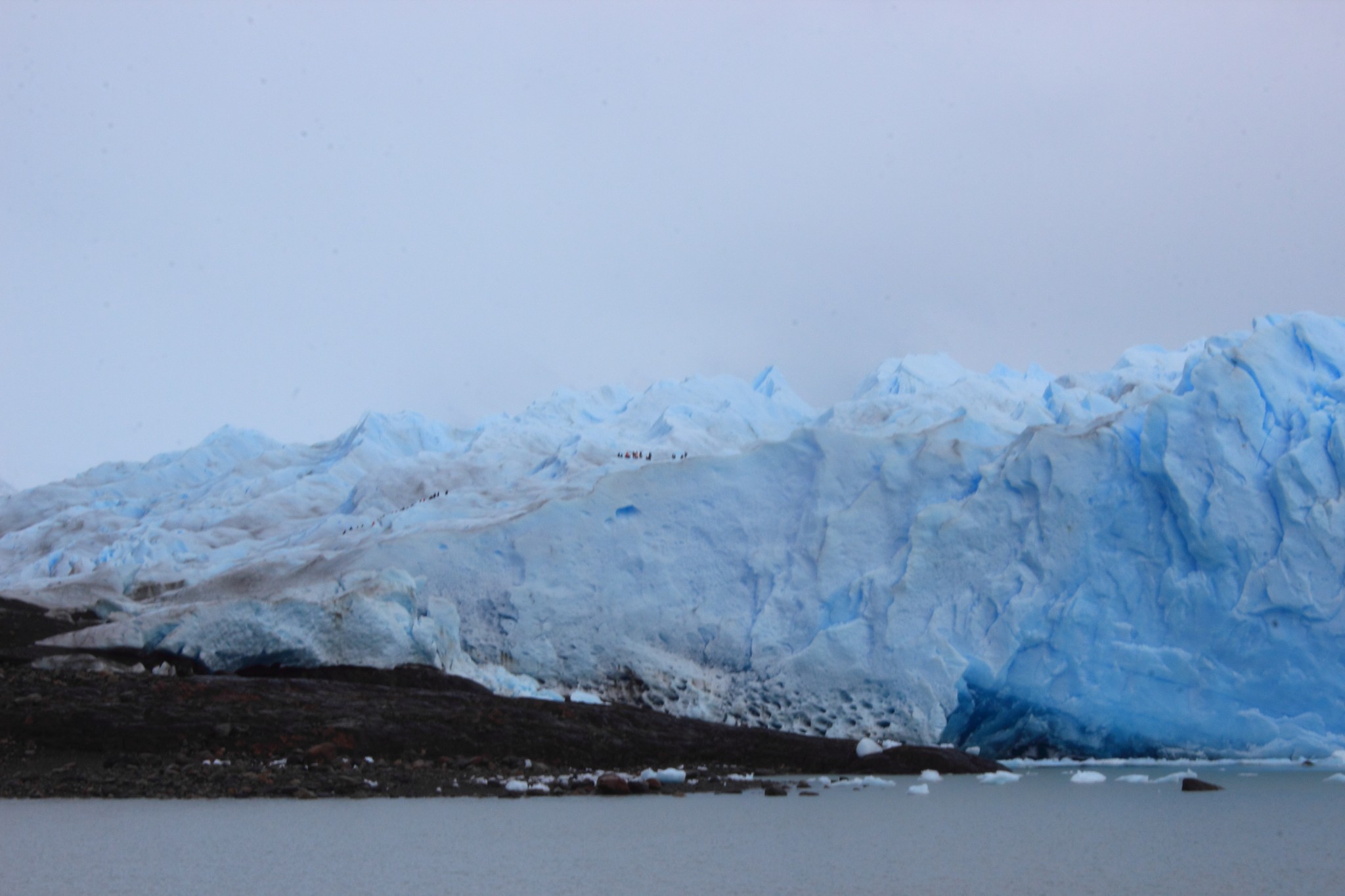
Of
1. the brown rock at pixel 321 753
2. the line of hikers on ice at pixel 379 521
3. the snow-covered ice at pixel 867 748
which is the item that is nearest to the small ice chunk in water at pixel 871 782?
the snow-covered ice at pixel 867 748

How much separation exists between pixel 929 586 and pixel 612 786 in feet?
24.0

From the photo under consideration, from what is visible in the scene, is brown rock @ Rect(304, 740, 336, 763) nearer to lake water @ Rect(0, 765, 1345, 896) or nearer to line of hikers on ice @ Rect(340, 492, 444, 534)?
lake water @ Rect(0, 765, 1345, 896)

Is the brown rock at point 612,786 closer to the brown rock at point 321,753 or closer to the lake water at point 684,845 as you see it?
the lake water at point 684,845

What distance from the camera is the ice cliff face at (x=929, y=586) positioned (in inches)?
712

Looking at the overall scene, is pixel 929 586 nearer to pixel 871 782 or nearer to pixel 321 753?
pixel 871 782

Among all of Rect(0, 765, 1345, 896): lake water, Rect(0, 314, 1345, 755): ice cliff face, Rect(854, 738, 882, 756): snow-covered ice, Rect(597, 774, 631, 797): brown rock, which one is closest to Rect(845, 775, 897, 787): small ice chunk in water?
Rect(854, 738, 882, 756): snow-covered ice

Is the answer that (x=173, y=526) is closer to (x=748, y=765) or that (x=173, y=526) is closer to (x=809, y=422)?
(x=809, y=422)

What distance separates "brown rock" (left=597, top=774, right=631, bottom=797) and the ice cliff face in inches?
197

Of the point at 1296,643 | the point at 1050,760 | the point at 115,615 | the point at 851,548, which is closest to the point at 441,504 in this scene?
the point at 115,615

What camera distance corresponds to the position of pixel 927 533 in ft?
63.4

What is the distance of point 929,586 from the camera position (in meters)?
19.1

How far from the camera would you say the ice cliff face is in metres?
18.1

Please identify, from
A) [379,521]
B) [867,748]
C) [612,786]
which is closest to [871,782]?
[867,748]

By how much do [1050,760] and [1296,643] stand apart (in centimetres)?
418
